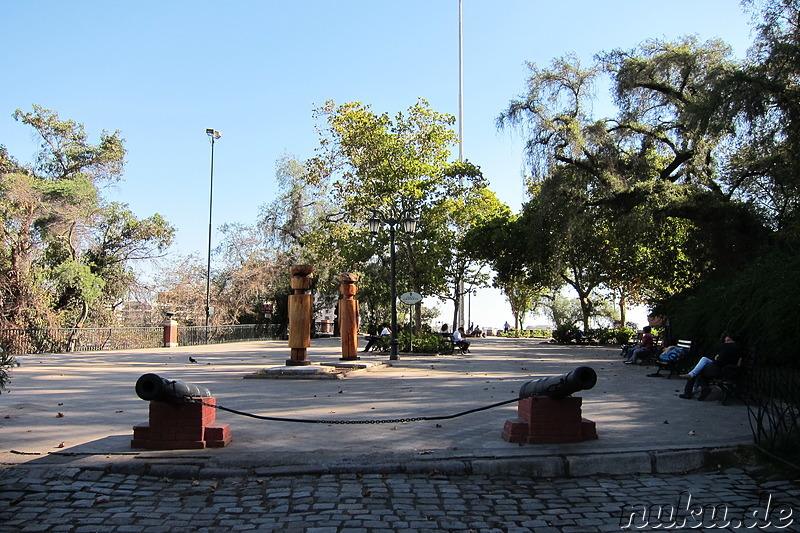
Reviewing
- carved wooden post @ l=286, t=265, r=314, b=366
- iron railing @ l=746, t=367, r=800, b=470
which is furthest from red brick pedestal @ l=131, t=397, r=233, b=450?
carved wooden post @ l=286, t=265, r=314, b=366

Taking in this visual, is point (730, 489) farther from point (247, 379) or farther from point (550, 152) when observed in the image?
point (550, 152)

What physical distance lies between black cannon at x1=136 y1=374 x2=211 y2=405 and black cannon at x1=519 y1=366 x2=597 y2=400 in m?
3.43

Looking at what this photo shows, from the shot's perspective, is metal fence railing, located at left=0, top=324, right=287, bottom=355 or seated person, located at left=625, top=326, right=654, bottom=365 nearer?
seated person, located at left=625, top=326, right=654, bottom=365

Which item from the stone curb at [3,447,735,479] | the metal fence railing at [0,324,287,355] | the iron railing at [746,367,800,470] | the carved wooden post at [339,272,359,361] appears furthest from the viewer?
the metal fence railing at [0,324,287,355]

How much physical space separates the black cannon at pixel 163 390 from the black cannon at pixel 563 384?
135 inches

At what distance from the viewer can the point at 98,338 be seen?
28234mm

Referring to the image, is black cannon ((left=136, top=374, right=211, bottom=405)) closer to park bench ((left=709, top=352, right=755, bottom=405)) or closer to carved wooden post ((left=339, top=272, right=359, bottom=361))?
park bench ((left=709, top=352, right=755, bottom=405))

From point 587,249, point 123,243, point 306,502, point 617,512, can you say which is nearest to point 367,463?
point 306,502

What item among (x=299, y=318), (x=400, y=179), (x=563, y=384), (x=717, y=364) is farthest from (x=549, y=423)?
(x=400, y=179)

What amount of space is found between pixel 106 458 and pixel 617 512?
4538 millimetres

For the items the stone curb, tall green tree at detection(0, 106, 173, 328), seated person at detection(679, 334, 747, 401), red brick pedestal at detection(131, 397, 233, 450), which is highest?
tall green tree at detection(0, 106, 173, 328)

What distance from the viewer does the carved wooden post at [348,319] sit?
17.3 metres

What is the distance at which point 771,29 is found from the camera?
49.1ft

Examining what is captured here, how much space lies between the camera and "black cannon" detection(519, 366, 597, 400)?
564 centimetres
